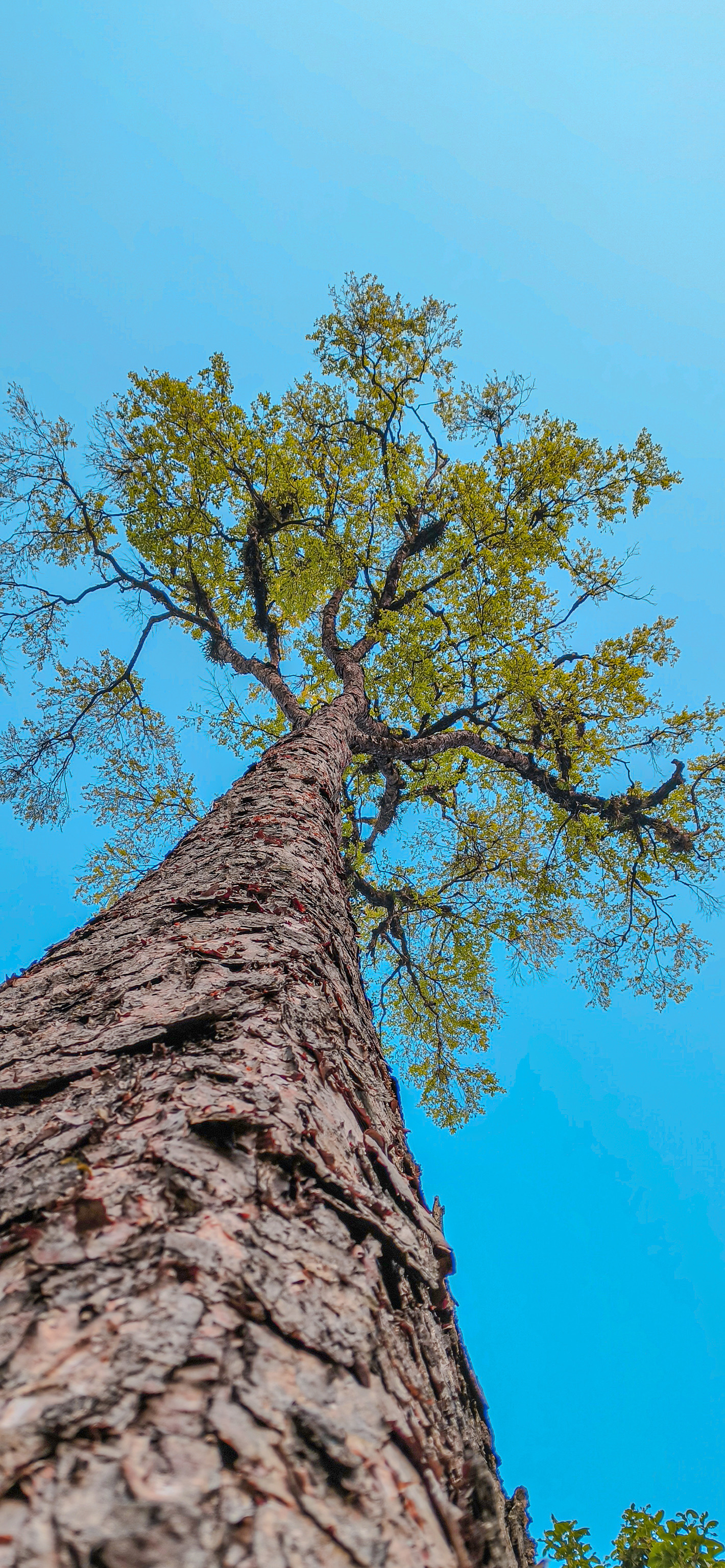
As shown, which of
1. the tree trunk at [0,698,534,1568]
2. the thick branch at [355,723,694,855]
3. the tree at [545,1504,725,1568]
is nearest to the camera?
the tree trunk at [0,698,534,1568]

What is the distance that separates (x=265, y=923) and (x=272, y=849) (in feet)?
2.87

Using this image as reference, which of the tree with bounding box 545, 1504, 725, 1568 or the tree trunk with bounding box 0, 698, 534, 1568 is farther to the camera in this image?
the tree with bounding box 545, 1504, 725, 1568

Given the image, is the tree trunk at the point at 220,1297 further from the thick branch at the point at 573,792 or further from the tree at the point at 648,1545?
the thick branch at the point at 573,792

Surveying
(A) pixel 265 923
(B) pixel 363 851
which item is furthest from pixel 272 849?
(B) pixel 363 851

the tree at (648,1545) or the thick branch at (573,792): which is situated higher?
the thick branch at (573,792)

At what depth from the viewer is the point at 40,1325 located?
0.96 metres

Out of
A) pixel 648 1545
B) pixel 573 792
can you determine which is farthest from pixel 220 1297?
pixel 573 792

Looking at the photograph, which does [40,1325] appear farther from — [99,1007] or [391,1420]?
[99,1007]

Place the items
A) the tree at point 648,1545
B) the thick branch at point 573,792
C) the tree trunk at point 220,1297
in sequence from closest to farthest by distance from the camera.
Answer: the tree trunk at point 220,1297
the tree at point 648,1545
the thick branch at point 573,792

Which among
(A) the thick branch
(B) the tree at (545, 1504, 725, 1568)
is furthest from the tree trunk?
(A) the thick branch

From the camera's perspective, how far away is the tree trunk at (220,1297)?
77 centimetres

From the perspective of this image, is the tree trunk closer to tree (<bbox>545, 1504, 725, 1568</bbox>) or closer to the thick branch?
tree (<bbox>545, 1504, 725, 1568</bbox>)

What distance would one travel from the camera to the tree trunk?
0.77m

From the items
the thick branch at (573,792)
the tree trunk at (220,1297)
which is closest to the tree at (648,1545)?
the tree trunk at (220,1297)
